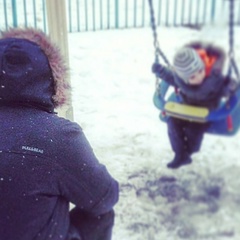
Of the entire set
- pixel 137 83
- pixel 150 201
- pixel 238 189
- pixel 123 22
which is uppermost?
pixel 123 22

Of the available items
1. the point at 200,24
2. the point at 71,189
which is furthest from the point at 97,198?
the point at 200,24

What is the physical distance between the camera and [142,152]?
1010mm

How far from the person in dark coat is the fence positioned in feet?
0.52

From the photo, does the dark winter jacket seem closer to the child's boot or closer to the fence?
the fence

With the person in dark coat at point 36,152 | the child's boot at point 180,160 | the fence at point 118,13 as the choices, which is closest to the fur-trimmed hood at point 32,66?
the person in dark coat at point 36,152

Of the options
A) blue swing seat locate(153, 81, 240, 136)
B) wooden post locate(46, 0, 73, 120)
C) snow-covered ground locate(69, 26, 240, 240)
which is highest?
wooden post locate(46, 0, 73, 120)

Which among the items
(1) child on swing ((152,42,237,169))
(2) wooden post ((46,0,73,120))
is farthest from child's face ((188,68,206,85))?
(2) wooden post ((46,0,73,120))

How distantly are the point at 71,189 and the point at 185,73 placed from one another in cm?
22

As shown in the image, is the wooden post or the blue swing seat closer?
the blue swing seat

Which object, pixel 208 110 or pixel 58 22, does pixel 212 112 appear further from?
pixel 58 22

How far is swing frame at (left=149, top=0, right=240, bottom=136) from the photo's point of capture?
63cm

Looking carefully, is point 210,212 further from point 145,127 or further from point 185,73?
point 185,73

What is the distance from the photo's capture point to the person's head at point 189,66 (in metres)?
→ 0.62

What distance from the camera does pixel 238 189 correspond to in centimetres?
87
